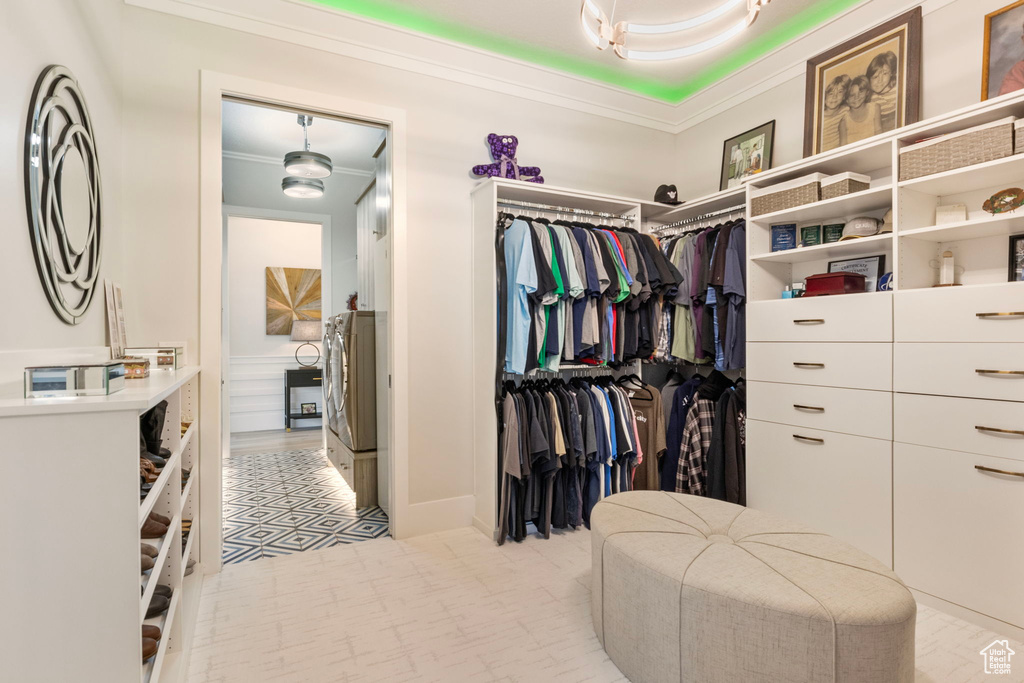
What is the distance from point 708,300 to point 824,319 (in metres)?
0.69

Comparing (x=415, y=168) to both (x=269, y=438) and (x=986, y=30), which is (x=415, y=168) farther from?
(x=269, y=438)

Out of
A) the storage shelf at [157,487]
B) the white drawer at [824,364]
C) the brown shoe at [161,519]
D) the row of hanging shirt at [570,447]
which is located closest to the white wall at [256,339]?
the row of hanging shirt at [570,447]

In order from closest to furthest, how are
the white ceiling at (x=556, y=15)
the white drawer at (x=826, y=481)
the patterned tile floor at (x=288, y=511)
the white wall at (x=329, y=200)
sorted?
the white drawer at (x=826, y=481) → the white ceiling at (x=556, y=15) → the patterned tile floor at (x=288, y=511) → the white wall at (x=329, y=200)

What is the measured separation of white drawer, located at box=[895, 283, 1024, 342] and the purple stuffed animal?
2015 millimetres

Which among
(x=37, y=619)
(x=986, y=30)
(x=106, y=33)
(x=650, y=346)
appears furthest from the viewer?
(x=650, y=346)

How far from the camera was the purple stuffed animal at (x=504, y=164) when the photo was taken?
305 centimetres

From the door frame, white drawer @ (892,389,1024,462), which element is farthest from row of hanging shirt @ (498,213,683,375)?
white drawer @ (892,389,1024,462)

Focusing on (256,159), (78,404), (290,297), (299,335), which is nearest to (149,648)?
(78,404)

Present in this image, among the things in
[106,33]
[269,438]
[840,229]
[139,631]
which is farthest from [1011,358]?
[269,438]

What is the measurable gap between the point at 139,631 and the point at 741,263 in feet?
9.97

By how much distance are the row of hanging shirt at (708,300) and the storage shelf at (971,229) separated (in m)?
0.85

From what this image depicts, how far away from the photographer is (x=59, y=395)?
1.16 metres

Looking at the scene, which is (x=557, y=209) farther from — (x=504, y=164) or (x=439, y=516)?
(x=439, y=516)

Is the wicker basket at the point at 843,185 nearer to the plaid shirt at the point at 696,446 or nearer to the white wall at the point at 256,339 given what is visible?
the plaid shirt at the point at 696,446
